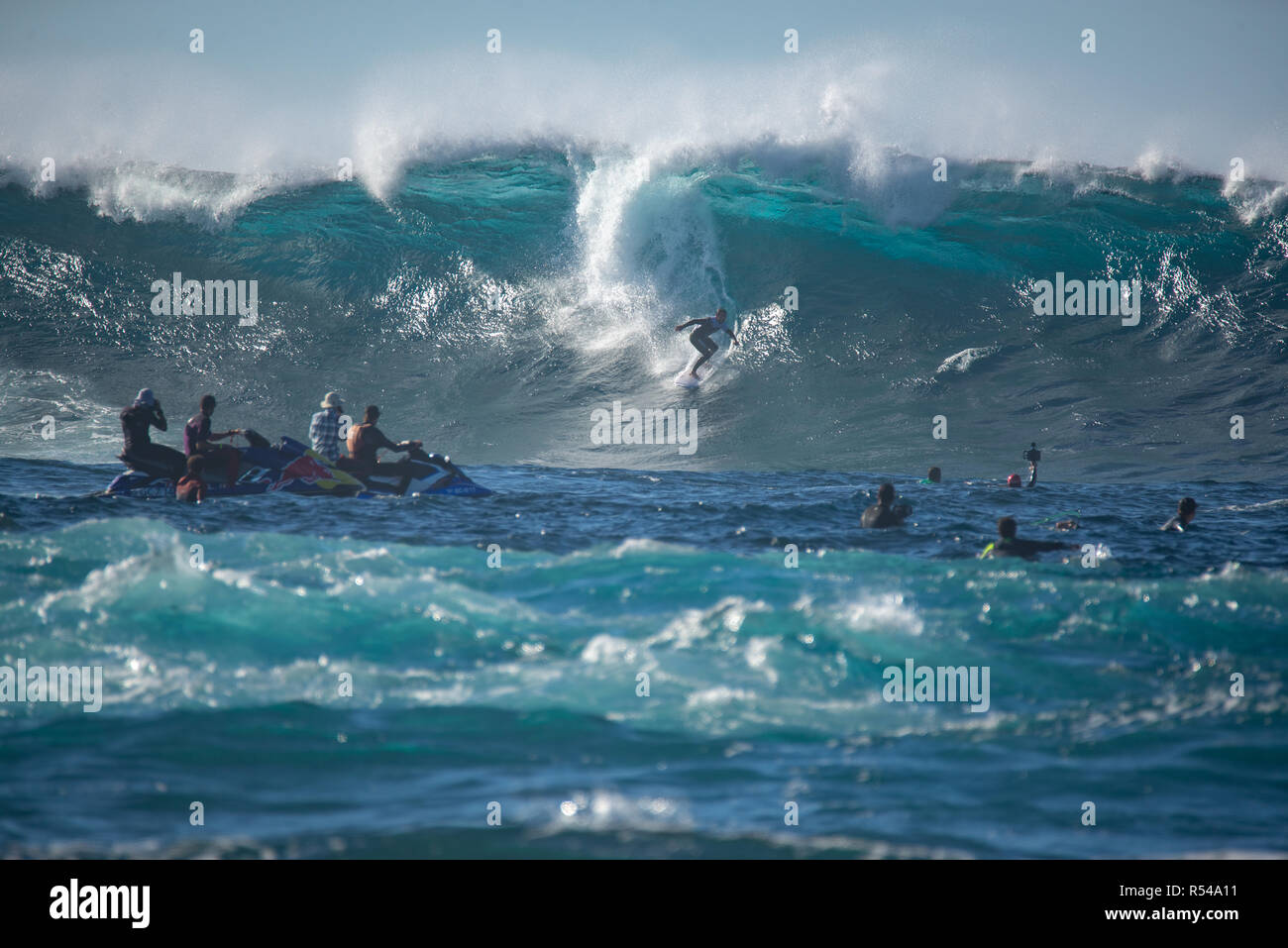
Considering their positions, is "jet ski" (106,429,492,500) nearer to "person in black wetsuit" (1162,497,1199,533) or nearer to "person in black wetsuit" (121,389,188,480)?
"person in black wetsuit" (121,389,188,480)

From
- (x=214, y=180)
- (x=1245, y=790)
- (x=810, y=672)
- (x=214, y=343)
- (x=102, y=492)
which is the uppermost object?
(x=214, y=180)

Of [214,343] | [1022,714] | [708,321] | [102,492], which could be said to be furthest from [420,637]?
[214,343]

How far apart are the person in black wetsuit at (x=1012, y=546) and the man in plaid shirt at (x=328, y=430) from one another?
314 inches

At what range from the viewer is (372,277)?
68.8 feet

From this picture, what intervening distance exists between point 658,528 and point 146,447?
20.6 ft

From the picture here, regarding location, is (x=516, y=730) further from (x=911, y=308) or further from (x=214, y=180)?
(x=214, y=180)

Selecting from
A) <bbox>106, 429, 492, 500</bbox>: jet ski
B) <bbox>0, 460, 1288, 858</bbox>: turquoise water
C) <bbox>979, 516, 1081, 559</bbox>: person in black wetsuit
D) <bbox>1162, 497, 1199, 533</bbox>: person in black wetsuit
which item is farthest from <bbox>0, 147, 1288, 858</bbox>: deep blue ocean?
<bbox>106, 429, 492, 500</bbox>: jet ski

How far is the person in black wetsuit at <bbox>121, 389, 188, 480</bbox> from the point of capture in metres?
12.4

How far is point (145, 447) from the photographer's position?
12453mm

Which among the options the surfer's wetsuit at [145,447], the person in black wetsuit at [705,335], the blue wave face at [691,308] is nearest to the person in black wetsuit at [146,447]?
the surfer's wetsuit at [145,447]

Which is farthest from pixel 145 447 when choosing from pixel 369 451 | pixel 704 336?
pixel 704 336

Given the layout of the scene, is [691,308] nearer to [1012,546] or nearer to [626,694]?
[1012,546]

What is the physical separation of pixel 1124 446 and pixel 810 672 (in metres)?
11.7

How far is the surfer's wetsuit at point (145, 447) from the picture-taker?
1235 cm
